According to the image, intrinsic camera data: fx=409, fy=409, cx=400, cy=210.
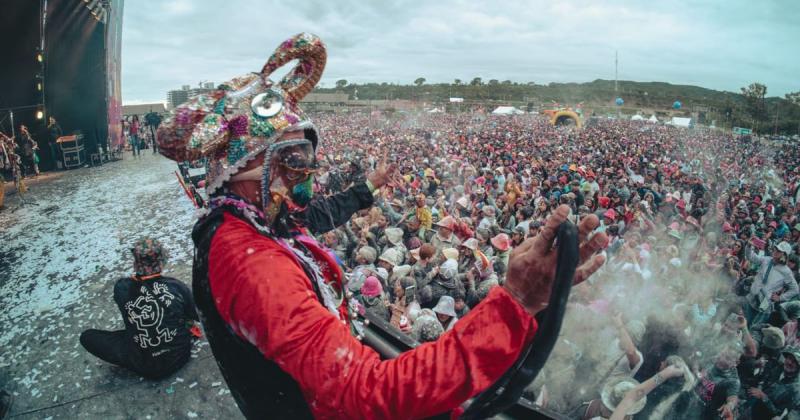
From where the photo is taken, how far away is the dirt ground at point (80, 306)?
2656mm

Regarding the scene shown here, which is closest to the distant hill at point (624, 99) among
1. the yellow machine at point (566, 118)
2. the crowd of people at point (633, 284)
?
the yellow machine at point (566, 118)

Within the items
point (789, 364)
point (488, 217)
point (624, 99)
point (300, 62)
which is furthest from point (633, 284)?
point (624, 99)

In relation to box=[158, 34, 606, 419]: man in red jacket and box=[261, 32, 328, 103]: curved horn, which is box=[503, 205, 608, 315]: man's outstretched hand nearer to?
box=[158, 34, 606, 419]: man in red jacket

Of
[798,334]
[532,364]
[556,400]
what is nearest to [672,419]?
[556,400]

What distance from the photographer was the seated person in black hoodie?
285cm

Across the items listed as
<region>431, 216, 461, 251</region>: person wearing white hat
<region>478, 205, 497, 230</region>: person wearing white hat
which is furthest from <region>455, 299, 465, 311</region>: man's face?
<region>478, 205, 497, 230</region>: person wearing white hat

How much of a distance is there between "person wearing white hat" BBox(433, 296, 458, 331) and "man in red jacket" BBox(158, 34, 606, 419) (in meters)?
2.96

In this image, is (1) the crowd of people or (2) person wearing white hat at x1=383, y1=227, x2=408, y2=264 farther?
(2) person wearing white hat at x1=383, y1=227, x2=408, y2=264

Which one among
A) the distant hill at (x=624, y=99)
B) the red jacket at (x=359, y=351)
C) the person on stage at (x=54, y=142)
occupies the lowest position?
the red jacket at (x=359, y=351)

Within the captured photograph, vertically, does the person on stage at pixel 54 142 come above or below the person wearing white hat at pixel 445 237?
above

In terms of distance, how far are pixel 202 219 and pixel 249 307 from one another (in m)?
0.50

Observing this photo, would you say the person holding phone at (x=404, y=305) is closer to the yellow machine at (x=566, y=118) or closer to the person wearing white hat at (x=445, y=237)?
the person wearing white hat at (x=445, y=237)

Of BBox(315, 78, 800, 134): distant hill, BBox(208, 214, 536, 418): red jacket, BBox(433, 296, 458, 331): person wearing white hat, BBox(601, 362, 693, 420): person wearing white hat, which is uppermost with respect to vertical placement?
BBox(315, 78, 800, 134): distant hill

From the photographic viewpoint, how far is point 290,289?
3.32 ft
